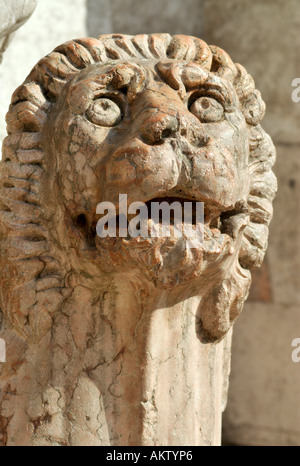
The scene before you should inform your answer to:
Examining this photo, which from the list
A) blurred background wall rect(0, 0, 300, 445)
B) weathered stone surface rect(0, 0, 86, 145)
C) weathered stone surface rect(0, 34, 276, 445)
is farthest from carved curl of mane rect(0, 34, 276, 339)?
blurred background wall rect(0, 0, 300, 445)

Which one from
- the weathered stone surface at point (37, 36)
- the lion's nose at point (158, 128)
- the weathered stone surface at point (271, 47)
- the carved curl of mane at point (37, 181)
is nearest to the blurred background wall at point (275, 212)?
the weathered stone surface at point (271, 47)

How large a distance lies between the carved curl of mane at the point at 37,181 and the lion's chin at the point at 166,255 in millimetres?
102

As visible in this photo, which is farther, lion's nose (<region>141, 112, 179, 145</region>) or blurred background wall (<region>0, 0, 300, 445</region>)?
blurred background wall (<region>0, 0, 300, 445</region>)

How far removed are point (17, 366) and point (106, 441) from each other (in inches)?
5.9

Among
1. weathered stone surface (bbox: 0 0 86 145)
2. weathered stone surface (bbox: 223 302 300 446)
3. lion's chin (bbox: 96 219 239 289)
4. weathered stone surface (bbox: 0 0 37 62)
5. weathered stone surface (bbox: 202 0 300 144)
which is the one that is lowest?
lion's chin (bbox: 96 219 239 289)

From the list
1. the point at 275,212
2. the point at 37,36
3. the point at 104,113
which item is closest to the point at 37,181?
the point at 104,113

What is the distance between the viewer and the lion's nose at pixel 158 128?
1.09m

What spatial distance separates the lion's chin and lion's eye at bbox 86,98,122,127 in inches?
5.7

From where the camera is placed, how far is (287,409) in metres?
2.00

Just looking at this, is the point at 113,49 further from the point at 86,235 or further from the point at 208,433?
the point at 208,433

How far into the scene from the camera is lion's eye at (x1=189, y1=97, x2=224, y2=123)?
3.83 feet

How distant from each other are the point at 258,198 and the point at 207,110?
0.53ft

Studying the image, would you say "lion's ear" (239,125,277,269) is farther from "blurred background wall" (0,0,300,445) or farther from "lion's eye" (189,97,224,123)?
"blurred background wall" (0,0,300,445)

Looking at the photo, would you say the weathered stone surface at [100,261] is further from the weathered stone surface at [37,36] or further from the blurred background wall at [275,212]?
the blurred background wall at [275,212]
